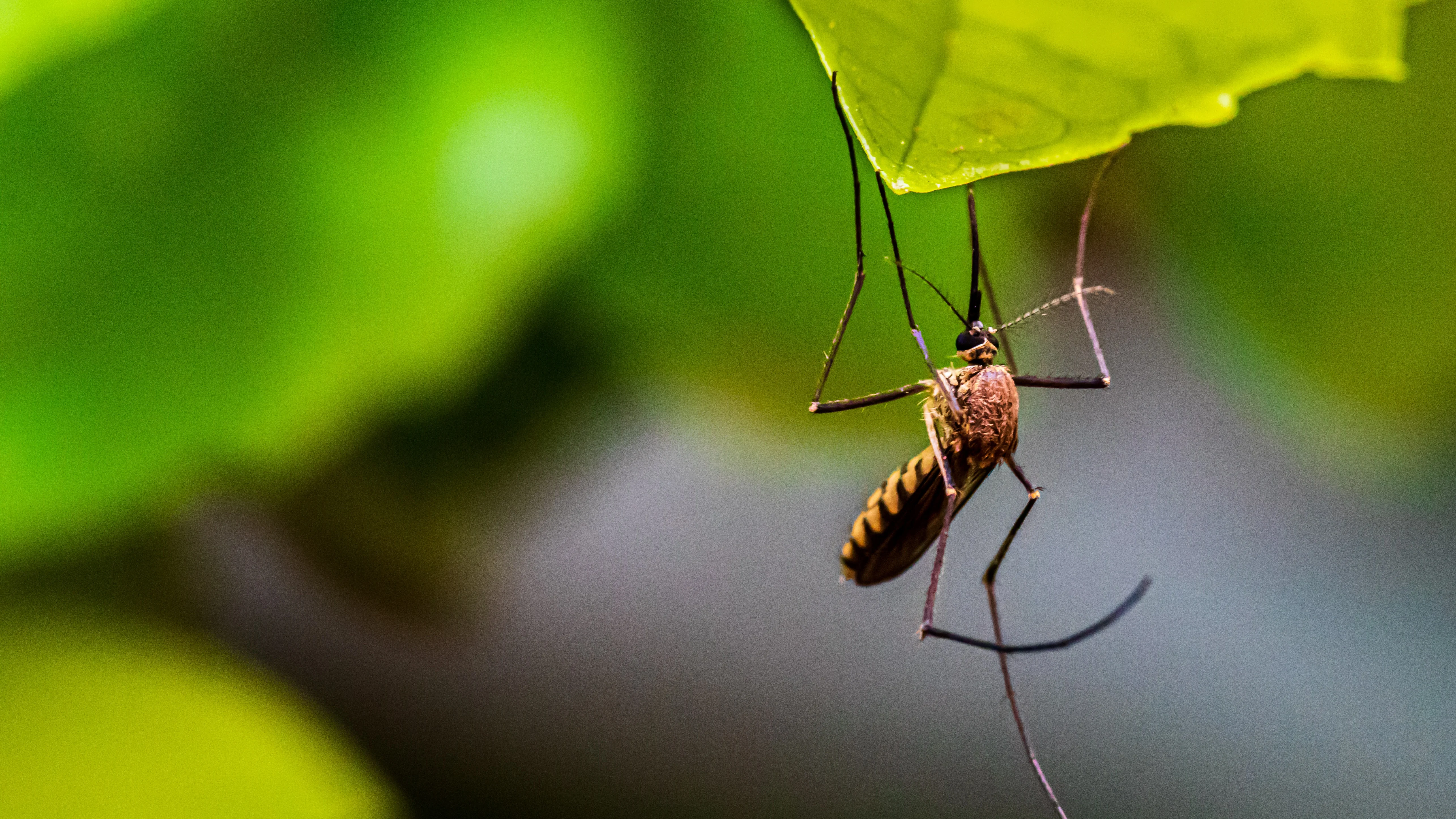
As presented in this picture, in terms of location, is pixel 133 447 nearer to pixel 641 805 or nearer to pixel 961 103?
pixel 641 805

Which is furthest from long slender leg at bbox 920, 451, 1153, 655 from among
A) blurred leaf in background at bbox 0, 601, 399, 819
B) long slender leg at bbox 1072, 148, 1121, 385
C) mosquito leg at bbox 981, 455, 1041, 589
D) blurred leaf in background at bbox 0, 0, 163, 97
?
blurred leaf in background at bbox 0, 0, 163, 97

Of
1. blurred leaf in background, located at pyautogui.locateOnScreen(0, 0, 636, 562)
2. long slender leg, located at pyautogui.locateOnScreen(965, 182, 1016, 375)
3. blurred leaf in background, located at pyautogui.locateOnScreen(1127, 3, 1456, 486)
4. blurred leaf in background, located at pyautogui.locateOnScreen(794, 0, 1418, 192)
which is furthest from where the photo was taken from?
blurred leaf in background, located at pyautogui.locateOnScreen(1127, 3, 1456, 486)

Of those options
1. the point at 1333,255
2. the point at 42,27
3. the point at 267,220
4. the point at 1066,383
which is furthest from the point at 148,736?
the point at 1333,255

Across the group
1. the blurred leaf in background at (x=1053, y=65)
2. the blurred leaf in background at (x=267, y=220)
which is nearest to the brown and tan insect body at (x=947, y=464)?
the blurred leaf in background at (x=267, y=220)

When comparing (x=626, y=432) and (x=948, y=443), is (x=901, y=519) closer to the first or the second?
(x=948, y=443)

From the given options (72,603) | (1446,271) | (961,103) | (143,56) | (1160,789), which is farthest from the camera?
(1446,271)

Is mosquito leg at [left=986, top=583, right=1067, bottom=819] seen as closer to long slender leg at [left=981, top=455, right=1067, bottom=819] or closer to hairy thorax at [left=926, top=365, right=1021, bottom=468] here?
long slender leg at [left=981, top=455, right=1067, bottom=819]

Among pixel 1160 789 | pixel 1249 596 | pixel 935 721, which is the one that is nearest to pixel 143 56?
pixel 935 721

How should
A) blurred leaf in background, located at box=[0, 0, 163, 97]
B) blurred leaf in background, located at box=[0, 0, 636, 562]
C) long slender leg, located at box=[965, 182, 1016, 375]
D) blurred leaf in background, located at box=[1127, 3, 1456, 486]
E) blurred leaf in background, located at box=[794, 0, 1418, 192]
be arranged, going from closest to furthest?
blurred leaf in background, located at box=[794, 0, 1418, 192] → blurred leaf in background, located at box=[0, 0, 163, 97] → blurred leaf in background, located at box=[0, 0, 636, 562] → long slender leg, located at box=[965, 182, 1016, 375] → blurred leaf in background, located at box=[1127, 3, 1456, 486]
